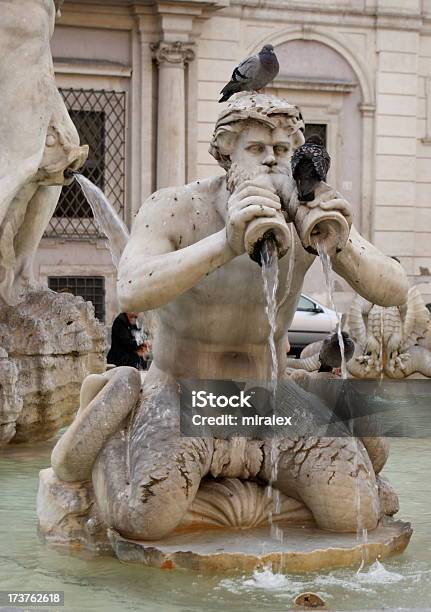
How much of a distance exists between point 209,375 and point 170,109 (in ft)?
56.4

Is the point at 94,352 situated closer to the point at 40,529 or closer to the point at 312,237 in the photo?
the point at 40,529

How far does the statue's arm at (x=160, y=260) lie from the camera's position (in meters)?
4.25

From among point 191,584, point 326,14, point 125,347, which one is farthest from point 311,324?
point 191,584

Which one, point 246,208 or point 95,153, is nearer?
point 246,208

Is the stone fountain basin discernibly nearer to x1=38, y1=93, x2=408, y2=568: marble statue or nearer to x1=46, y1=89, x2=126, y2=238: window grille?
x1=38, y1=93, x2=408, y2=568: marble statue

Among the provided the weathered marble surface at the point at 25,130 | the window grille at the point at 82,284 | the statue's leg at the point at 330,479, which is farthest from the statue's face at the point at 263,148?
the window grille at the point at 82,284

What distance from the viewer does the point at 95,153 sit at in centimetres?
2186

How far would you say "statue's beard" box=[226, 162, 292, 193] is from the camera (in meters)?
4.42

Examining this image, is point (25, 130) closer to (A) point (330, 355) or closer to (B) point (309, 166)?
(A) point (330, 355)

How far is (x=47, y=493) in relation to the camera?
15.9 feet

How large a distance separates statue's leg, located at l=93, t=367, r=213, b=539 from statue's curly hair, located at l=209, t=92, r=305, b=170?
805mm

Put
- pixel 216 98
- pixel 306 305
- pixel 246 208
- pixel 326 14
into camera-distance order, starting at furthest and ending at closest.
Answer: pixel 326 14 → pixel 216 98 → pixel 306 305 → pixel 246 208

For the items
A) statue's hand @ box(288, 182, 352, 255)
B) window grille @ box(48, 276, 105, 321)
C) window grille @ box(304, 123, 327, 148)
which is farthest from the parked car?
statue's hand @ box(288, 182, 352, 255)

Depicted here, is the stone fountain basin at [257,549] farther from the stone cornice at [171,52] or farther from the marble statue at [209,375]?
the stone cornice at [171,52]
